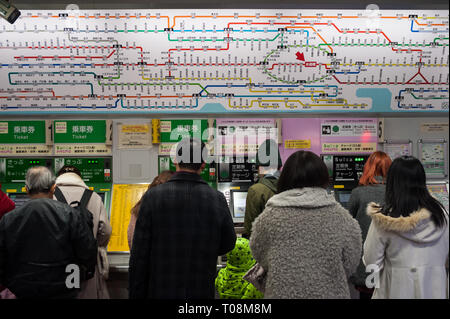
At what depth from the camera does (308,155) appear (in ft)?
6.36

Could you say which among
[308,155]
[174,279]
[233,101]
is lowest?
[174,279]

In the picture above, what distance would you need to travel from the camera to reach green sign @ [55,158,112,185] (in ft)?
13.6

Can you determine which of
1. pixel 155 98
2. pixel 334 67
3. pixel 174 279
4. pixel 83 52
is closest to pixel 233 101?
pixel 155 98

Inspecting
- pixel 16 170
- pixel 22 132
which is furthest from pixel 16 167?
pixel 22 132

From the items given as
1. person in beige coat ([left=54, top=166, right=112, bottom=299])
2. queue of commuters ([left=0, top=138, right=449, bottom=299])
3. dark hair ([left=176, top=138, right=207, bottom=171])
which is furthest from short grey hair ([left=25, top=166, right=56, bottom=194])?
dark hair ([left=176, top=138, right=207, bottom=171])

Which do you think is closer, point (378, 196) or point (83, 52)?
point (378, 196)

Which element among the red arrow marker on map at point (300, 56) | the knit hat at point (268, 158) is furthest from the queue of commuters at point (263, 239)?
the red arrow marker on map at point (300, 56)

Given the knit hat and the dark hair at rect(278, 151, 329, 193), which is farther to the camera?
the knit hat

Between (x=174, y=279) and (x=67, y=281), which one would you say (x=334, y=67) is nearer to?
(x=174, y=279)

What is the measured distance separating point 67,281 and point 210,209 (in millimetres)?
1064

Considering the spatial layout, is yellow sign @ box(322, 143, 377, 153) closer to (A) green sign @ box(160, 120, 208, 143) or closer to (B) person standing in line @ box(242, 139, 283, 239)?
(B) person standing in line @ box(242, 139, 283, 239)

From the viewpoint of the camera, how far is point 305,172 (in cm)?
189

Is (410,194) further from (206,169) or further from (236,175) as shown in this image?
(206,169)

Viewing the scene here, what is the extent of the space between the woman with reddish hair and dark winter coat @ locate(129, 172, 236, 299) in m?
1.27
